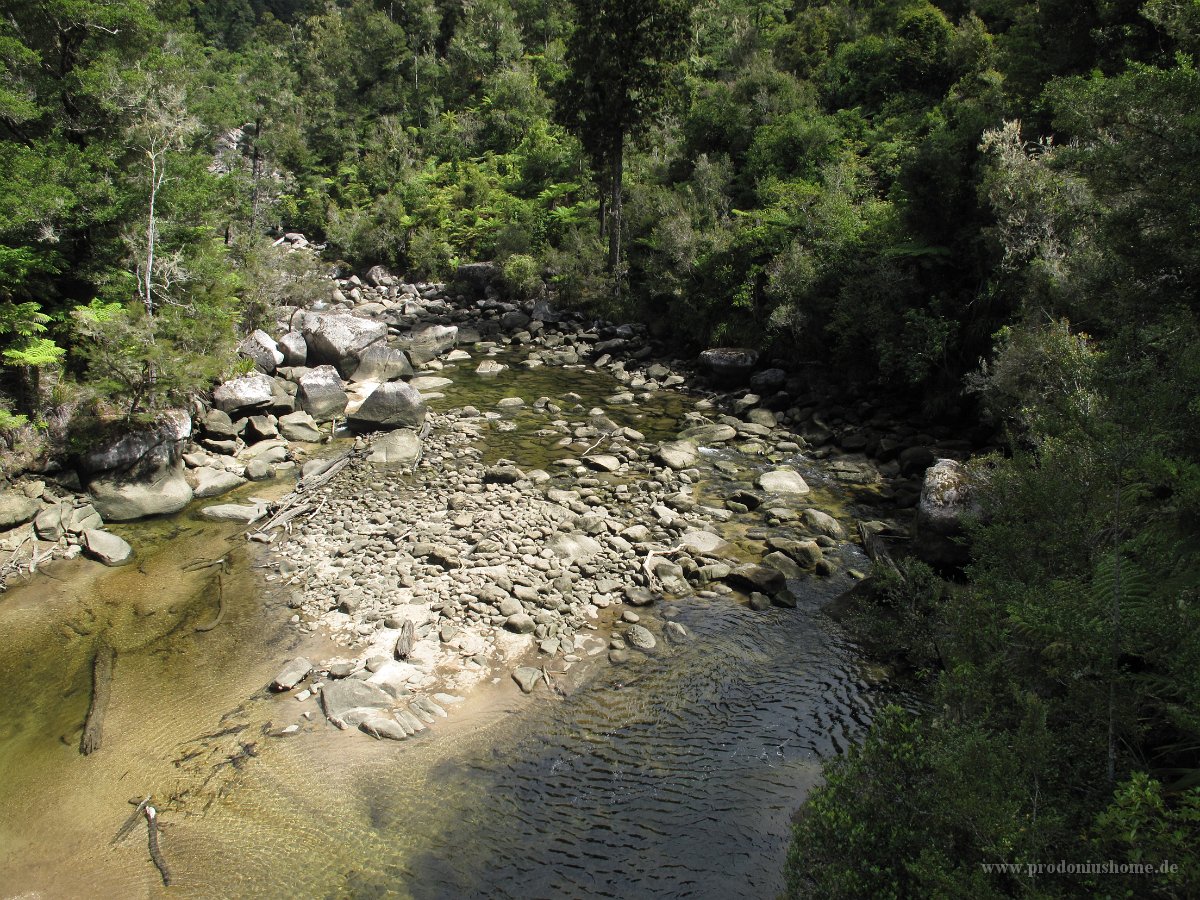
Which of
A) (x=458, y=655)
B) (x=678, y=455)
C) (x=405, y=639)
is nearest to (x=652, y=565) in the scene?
(x=458, y=655)

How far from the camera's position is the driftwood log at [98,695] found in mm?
8526

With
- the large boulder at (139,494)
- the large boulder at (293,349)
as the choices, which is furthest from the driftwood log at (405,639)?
the large boulder at (293,349)

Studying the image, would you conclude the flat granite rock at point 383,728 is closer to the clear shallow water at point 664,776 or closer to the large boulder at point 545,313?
the clear shallow water at point 664,776

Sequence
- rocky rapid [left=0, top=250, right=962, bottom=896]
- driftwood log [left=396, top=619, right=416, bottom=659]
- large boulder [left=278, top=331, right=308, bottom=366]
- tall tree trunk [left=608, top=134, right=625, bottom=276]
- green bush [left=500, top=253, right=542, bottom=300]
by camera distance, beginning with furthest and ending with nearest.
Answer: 1. green bush [left=500, top=253, right=542, bottom=300]
2. tall tree trunk [left=608, top=134, right=625, bottom=276]
3. large boulder [left=278, top=331, right=308, bottom=366]
4. driftwood log [left=396, top=619, right=416, bottom=659]
5. rocky rapid [left=0, top=250, right=962, bottom=896]

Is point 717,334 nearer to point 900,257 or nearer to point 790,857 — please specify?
point 900,257

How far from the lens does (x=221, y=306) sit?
19.3 metres

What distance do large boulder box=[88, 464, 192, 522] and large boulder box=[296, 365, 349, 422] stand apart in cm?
532

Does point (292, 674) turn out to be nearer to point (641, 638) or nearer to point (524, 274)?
point (641, 638)

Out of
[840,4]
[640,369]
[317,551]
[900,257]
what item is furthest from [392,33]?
[317,551]

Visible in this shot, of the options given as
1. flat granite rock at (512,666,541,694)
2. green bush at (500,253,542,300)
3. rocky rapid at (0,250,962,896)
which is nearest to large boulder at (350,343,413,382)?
rocky rapid at (0,250,962,896)

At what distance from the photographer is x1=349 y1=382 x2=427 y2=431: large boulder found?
1894 cm

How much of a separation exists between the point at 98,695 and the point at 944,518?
43.7 ft

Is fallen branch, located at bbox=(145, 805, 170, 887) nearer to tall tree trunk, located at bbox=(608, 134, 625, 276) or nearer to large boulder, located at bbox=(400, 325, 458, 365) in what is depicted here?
large boulder, located at bbox=(400, 325, 458, 365)

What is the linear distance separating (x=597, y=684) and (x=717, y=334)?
58.6 ft
